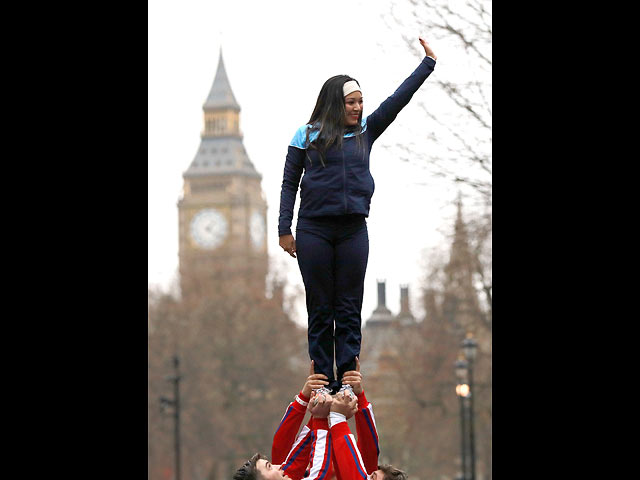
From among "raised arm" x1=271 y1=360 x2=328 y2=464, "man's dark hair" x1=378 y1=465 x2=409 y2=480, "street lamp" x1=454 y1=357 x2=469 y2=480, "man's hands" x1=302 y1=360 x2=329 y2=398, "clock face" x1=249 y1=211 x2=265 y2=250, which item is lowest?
"street lamp" x1=454 y1=357 x2=469 y2=480

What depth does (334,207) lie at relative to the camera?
28.5ft

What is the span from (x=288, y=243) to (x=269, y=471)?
154 centimetres

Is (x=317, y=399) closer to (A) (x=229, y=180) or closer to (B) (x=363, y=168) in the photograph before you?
(B) (x=363, y=168)

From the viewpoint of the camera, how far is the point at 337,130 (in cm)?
871

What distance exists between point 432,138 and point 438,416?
39.2 meters

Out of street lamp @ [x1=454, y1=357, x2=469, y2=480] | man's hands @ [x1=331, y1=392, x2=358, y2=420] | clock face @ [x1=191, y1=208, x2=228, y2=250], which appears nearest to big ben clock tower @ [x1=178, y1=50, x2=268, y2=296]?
clock face @ [x1=191, y1=208, x2=228, y2=250]

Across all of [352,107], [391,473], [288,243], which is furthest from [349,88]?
[391,473]

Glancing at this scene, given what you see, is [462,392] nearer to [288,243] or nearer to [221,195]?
[288,243]

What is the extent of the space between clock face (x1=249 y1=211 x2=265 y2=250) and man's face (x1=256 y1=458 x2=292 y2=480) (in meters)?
165

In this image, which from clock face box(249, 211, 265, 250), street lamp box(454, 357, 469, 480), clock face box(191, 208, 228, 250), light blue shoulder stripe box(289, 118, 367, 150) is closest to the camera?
light blue shoulder stripe box(289, 118, 367, 150)

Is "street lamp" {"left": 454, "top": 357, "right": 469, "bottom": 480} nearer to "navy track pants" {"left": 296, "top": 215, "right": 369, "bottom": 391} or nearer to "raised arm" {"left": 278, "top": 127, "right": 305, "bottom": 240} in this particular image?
"navy track pants" {"left": 296, "top": 215, "right": 369, "bottom": 391}

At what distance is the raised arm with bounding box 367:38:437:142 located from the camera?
8.83 metres

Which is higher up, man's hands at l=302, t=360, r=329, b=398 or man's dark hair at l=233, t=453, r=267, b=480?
man's hands at l=302, t=360, r=329, b=398
